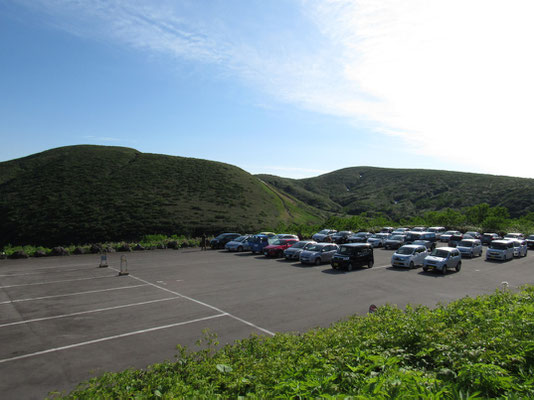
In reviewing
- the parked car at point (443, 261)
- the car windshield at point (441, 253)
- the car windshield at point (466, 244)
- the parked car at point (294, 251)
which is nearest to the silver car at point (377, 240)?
the car windshield at point (466, 244)

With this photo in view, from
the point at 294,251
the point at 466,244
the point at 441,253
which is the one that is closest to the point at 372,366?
the point at 441,253

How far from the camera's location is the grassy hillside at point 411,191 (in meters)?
106

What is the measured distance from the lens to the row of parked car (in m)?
22.5

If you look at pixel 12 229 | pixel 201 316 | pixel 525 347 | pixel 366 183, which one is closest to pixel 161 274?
pixel 201 316

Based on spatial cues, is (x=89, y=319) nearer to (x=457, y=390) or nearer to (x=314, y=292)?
(x=314, y=292)

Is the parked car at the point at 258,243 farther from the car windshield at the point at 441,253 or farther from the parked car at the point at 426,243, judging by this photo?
the parked car at the point at 426,243

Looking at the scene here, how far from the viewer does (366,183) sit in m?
178

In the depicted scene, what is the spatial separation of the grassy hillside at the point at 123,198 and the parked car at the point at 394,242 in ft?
107

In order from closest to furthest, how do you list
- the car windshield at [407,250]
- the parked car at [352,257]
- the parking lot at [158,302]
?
the parking lot at [158,302] < the parked car at [352,257] < the car windshield at [407,250]

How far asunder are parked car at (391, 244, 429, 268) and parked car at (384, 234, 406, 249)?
1110 cm

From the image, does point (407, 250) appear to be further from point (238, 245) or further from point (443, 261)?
point (238, 245)

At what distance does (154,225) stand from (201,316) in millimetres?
53086

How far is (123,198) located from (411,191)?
114m

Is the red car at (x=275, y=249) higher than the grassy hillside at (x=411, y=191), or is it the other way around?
the grassy hillside at (x=411, y=191)
